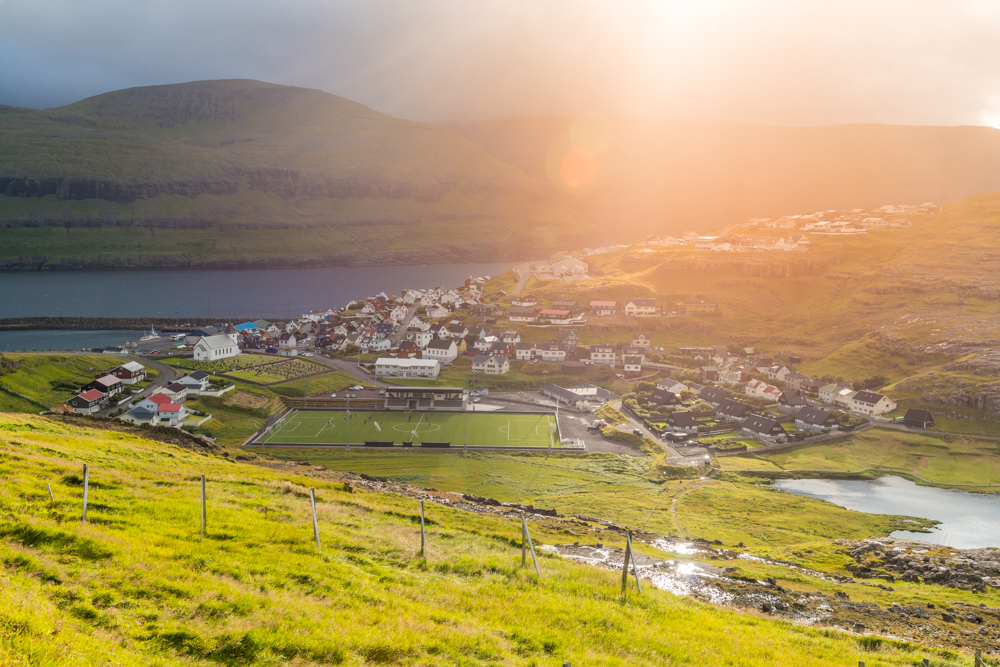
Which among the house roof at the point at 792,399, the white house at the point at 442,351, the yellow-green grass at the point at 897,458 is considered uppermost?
the white house at the point at 442,351

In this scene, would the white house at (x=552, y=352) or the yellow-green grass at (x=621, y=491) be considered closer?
the yellow-green grass at (x=621, y=491)

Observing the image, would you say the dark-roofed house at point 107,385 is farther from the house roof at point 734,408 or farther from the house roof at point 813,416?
the house roof at point 813,416

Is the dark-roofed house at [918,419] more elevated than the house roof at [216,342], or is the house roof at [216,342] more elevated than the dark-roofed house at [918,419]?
the house roof at [216,342]

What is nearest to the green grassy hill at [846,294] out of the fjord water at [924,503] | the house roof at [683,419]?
the house roof at [683,419]

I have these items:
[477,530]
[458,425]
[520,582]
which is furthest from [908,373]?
[520,582]

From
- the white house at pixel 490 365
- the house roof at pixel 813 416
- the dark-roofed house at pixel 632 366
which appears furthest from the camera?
the white house at pixel 490 365

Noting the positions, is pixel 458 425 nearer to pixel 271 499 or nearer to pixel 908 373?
pixel 271 499

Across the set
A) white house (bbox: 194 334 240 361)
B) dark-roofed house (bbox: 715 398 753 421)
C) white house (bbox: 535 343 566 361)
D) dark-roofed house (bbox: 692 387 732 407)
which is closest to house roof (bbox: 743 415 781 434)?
dark-roofed house (bbox: 715 398 753 421)

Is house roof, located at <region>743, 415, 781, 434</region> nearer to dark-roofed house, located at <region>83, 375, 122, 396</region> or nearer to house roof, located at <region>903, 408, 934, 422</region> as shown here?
house roof, located at <region>903, 408, 934, 422</region>

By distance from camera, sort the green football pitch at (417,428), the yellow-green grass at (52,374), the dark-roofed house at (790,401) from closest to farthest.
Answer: the green football pitch at (417,428) < the yellow-green grass at (52,374) < the dark-roofed house at (790,401)

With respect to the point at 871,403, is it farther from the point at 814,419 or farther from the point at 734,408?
the point at 734,408
